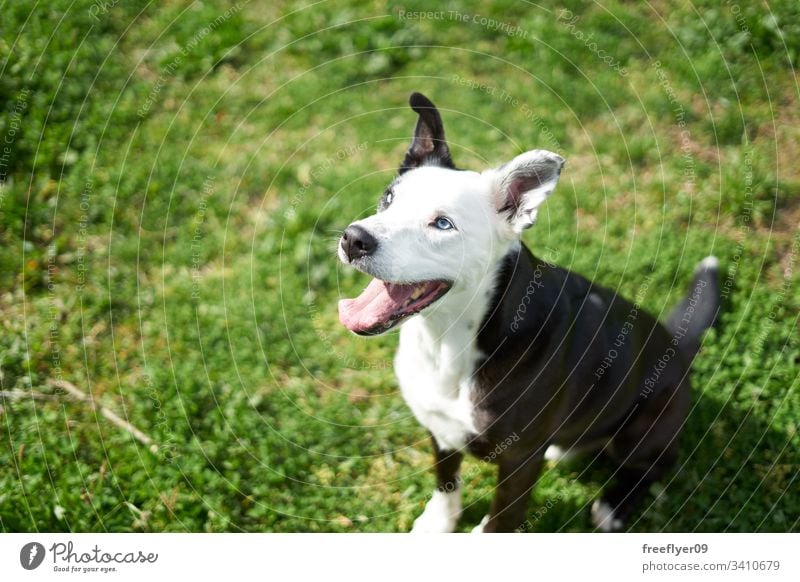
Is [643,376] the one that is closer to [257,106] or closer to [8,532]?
[8,532]

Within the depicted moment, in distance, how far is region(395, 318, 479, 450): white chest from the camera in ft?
11.7

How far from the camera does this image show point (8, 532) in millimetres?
4234

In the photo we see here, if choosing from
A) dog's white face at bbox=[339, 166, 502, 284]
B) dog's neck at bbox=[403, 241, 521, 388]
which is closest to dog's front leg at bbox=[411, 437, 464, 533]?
dog's neck at bbox=[403, 241, 521, 388]

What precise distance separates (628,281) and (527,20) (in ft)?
9.42

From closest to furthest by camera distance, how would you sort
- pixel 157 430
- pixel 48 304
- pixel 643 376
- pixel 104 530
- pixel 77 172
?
1. pixel 643 376
2. pixel 104 530
3. pixel 157 430
4. pixel 48 304
5. pixel 77 172

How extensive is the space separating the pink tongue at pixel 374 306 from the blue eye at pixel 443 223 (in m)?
0.32

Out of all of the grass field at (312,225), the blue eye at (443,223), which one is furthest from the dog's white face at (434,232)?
the grass field at (312,225)

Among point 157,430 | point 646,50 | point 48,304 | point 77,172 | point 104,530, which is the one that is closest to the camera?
point 104,530

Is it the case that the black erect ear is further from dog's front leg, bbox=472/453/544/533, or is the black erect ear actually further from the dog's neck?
dog's front leg, bbox=472/453/544/533

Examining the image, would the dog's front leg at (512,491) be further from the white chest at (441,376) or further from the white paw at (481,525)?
the white chest at (441,376)

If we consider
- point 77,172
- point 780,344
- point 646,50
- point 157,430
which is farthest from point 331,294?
point 646,50

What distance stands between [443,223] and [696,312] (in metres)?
2.03

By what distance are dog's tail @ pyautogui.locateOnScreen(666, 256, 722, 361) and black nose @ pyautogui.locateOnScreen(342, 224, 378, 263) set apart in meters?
2.11
